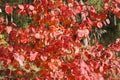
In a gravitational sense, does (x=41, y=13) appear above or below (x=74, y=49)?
above

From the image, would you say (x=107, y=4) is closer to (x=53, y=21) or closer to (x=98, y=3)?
(x=53, y=21)

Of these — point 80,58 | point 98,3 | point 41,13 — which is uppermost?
point 41,13

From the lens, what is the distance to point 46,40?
172 inches

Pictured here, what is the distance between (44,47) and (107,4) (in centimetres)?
122

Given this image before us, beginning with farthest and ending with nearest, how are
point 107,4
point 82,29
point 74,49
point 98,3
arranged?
point 98,3 → point 107,4 → point 74,49 → point 82,29

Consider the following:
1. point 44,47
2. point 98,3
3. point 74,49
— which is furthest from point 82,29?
point 98,3

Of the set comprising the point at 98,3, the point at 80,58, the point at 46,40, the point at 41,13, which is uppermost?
the point at 41,13

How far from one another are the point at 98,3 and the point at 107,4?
1245 cm

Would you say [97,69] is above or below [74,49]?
below

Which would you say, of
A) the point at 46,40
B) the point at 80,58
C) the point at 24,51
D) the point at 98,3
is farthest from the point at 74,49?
the point at 98,3

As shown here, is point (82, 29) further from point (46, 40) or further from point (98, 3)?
point (98, 3)

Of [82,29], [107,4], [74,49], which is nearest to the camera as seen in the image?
[82,29]

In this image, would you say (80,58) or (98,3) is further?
(98,3)

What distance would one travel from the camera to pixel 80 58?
4.48 m
